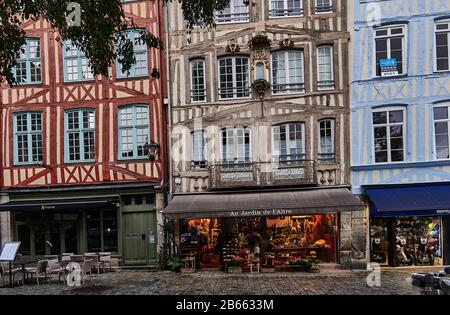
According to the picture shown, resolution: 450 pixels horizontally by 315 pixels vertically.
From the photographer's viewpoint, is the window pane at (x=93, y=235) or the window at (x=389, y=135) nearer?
the window at (x=389, y=135)

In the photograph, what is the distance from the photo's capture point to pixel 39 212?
12695 millimetres

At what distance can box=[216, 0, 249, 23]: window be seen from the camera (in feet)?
39.2

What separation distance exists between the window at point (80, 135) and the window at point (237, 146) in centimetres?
465

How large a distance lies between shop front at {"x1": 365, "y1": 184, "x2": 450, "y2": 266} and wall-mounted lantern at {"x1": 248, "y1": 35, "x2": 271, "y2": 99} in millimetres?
4596

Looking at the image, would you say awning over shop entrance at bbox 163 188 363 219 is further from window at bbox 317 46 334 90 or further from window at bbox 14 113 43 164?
window at bbox 14 113 43 164

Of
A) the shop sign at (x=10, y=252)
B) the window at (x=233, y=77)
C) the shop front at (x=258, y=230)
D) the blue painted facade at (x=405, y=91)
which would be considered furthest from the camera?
the window at (x=233, y=77)

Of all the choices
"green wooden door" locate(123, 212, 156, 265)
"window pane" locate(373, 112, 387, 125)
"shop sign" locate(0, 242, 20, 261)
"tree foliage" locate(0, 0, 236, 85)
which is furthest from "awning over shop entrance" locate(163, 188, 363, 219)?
"tree foliage" locate(0, 0, 236, 85)

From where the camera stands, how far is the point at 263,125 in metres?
Answer: 11.7

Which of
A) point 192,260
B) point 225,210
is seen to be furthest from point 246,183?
→ point 192,260

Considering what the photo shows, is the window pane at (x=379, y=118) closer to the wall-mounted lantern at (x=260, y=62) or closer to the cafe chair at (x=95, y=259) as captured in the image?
the wall-mounted lantern at (x=260, y=62)

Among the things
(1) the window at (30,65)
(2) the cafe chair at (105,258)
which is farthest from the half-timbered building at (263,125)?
(1) the window at (30,65)

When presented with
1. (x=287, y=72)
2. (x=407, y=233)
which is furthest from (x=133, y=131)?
(x=407, y=233)

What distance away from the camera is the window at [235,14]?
11953mm
